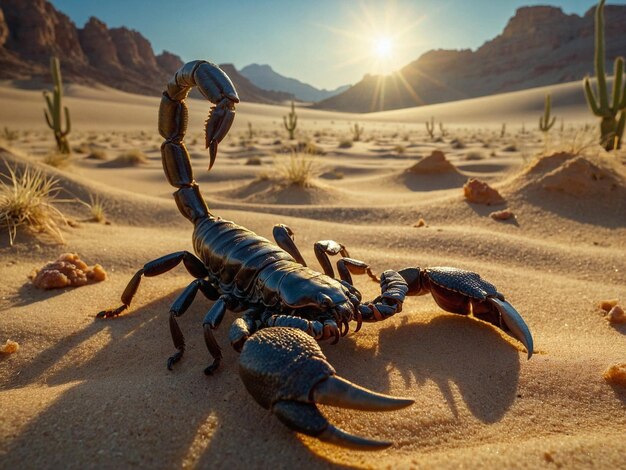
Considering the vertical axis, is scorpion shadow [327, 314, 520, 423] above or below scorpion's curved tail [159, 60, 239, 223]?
below

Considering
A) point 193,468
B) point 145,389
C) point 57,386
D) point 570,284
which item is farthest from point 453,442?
point 570,284

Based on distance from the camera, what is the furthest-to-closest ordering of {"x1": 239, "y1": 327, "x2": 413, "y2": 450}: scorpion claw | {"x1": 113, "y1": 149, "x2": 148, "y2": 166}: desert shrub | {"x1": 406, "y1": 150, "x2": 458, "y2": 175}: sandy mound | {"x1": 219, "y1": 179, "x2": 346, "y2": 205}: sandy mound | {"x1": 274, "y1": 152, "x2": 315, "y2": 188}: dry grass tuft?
{"x1": 113, "y1": 149, "x2": 148, "y2": 166}: desert shrub < {"x1": 406, "y1": 150, "x2": 458, "y2": 175}: sandy mound < {"x1": 274, "y1": 152, "x2": 315, "y2": 188}: dry grass tuft < {"x1": 219, "y1": 179, "x2": 346, "y2": 205}: sandy mound < {"x1": 239, "y1": 327, "x2": 413, "y2": 450}: scorpion claw

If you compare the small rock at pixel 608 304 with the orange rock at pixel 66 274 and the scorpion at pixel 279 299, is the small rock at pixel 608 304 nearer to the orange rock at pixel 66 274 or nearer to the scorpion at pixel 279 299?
the scorpion at pixel 279 299

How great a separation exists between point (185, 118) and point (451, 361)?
253 cm

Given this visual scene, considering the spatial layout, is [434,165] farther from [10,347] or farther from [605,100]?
[10,347]

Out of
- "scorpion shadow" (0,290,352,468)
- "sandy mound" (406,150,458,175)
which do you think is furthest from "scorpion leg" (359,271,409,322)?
"sandy mound" (406,150,458,175)

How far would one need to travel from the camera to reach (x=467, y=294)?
7.97 ft

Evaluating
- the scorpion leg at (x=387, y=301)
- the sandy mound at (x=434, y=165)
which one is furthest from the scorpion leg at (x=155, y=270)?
the sandy mound at (x=434, y=165)

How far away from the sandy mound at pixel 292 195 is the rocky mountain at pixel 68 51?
203 feet

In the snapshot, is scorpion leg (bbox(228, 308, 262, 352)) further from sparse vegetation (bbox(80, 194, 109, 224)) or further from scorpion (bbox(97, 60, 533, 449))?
sparse vegetation (bbox(80, 194, 109, 224))

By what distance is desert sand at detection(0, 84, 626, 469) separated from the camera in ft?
5.29

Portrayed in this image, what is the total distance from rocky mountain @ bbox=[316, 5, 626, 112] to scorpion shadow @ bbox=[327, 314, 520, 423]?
80732 mm

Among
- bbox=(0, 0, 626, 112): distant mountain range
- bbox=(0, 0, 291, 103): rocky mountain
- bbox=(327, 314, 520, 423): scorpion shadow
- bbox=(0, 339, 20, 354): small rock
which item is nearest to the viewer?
bbox=(327, 314, 520, 423): scorpion shadow

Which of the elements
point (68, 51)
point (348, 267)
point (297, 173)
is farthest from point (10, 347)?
point (68, 51)
